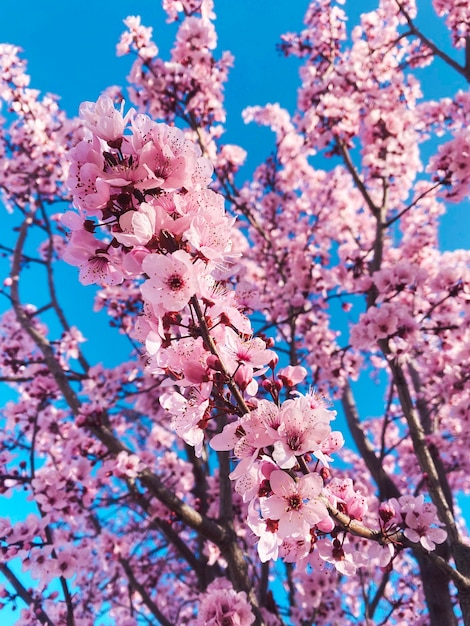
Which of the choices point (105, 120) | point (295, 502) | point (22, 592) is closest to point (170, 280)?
point (105, 120)

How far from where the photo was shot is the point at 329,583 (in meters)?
4.76

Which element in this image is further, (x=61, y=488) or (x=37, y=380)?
(x=37, y=380)

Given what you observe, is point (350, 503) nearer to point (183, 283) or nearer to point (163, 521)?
point (183, 283)

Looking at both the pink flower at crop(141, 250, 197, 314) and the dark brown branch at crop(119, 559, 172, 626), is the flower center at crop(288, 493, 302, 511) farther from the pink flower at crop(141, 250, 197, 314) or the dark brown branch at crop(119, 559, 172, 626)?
the dark brown branch at crop(119, 559, 172, 626)

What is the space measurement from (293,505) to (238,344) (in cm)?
57

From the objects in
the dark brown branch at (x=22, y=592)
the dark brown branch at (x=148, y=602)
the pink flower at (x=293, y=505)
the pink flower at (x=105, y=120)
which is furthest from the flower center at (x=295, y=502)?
the dark brown branch at (x=148, y=602)

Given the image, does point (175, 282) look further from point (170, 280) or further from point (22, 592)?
point (22, 592)

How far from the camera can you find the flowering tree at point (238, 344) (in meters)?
1.40

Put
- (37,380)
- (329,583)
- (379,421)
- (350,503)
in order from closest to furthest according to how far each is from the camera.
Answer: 1. (350,503)
2. (329,583)
3. (37,380)
4. (379,421)

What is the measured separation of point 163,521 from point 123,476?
0.63 m

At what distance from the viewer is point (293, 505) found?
1.39 metres

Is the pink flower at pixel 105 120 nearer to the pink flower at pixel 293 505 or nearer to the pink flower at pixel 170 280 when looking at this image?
the pink flower at pixel 170 280

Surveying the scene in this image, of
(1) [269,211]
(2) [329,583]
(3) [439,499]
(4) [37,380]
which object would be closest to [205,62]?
(1) [269,211]

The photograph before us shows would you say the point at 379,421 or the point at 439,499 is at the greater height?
the point at 379,421
